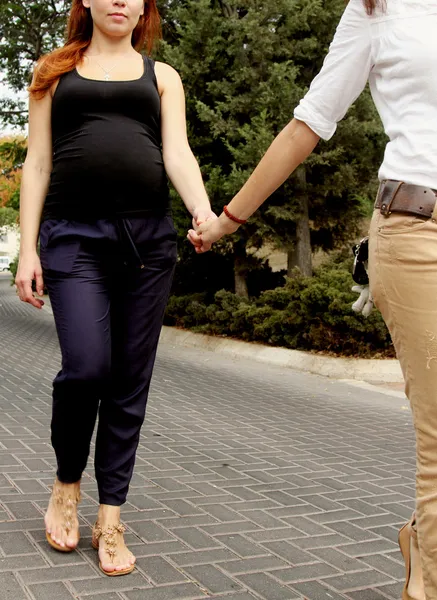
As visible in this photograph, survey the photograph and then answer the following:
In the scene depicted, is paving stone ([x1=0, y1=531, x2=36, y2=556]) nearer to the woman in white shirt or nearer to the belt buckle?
the woman in white shirt

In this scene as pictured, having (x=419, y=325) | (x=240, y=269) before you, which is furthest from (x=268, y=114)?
(x=419, y=325)

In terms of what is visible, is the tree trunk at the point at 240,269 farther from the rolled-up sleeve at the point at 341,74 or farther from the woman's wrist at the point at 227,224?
the rolled-up sleeve at the point at 341,74

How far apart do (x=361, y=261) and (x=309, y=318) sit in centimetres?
890

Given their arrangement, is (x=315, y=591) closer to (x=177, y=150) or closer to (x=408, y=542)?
(x=408, y=542)

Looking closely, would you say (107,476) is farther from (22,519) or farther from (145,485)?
(145,485)

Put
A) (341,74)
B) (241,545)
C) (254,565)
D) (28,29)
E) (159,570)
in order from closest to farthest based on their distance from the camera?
1. (341,74)
2. (159,570)
3. (254,565)
4. (241,545)
5. (28,29)

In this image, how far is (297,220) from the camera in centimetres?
1352

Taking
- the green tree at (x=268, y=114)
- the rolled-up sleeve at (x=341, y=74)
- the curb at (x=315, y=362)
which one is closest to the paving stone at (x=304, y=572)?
the rolled-up sleeve at (x=341, y=74)

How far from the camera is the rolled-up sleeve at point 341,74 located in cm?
219

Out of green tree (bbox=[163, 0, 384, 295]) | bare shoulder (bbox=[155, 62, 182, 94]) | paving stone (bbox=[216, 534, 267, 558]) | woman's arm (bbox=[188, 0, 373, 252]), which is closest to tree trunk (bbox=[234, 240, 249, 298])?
green tree (bbox=[163, 0, 384, 295])

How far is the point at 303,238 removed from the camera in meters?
13.7

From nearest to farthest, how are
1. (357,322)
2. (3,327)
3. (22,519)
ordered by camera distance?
(22,519) < (357,322) < (3,327)

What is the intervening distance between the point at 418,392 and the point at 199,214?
120cm

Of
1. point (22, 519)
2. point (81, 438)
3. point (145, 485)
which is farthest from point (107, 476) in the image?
point (145, 485)
